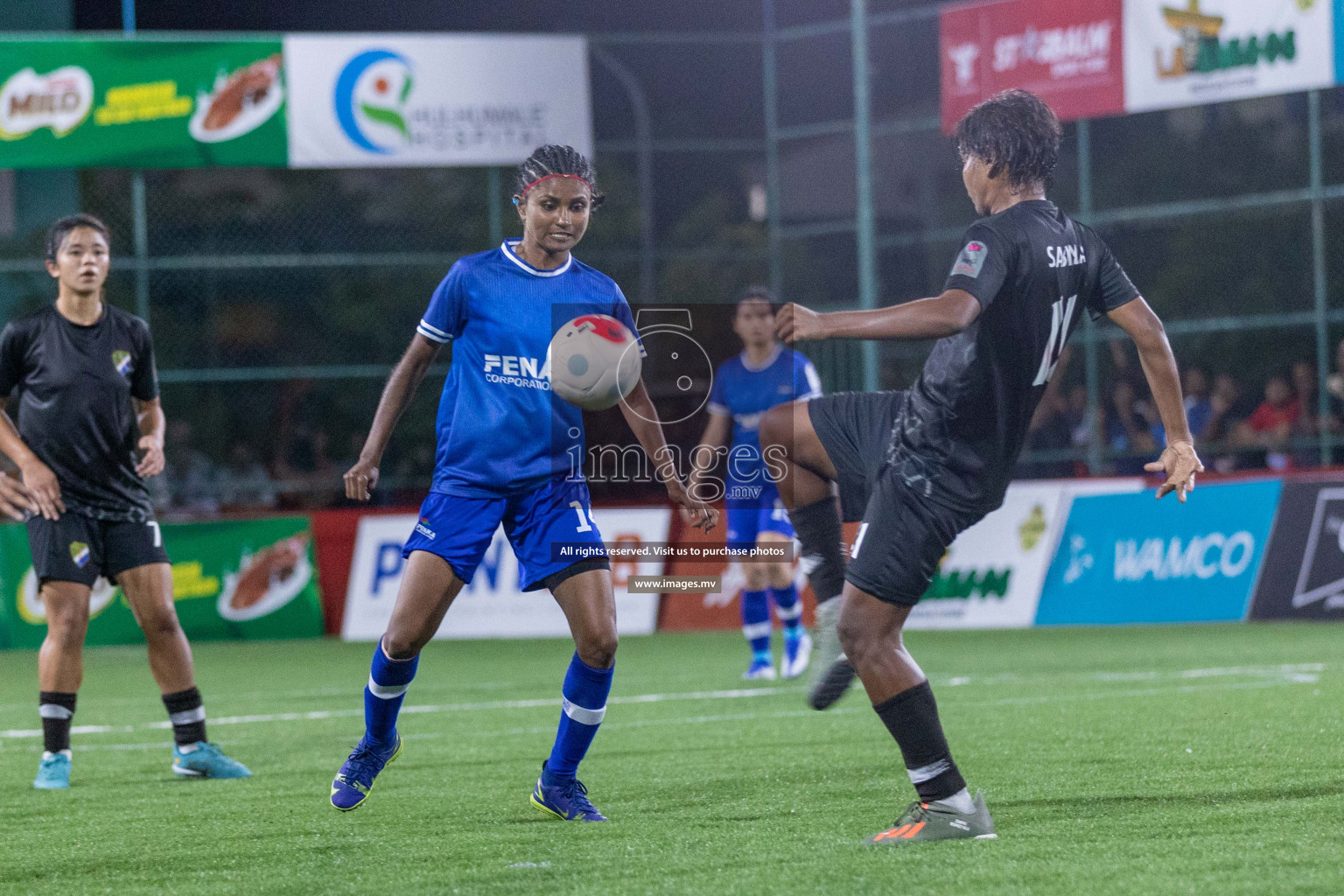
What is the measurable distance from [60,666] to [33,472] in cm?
95

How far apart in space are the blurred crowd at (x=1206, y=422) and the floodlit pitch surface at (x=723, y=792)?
20.6 ft

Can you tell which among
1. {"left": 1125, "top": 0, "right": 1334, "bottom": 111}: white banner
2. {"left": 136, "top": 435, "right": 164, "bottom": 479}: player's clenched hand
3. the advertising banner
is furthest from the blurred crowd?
{"left": 136, "top": 435, "right": 164, "bottom": 479}: player's clenched hand

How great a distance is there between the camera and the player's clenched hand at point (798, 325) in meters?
4.52

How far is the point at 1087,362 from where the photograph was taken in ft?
63.6

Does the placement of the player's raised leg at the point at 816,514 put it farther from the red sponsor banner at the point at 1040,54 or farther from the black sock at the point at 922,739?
the red sponsor banner at the point at 1040,54

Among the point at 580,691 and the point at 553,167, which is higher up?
the point at 553,167

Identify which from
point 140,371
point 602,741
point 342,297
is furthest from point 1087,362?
point 140,371

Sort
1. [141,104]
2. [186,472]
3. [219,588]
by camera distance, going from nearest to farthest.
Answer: [219,588]
[141,104]
[186,472]

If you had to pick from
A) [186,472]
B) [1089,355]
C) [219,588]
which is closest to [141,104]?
[186,472]

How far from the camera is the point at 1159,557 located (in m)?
14.7

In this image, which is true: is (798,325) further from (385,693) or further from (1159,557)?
(1159,557)

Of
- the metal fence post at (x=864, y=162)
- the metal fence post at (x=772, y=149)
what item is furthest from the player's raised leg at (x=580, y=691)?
the metal fence post at (x=772, y=149)

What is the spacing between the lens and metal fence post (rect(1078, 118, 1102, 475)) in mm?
18775

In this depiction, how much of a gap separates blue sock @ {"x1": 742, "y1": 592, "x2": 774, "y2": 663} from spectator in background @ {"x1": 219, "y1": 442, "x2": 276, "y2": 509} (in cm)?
844
